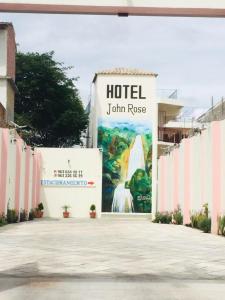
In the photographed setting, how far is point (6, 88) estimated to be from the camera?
3716 centimetres

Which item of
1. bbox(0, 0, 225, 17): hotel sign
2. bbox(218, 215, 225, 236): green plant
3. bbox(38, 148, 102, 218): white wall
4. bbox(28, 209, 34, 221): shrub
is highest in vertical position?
bbox(0, 0, 225, 17): hotel sign

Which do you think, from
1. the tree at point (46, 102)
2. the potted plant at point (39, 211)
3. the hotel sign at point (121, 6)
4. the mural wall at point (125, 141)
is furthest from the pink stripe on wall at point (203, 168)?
the tree at point (46, 102)

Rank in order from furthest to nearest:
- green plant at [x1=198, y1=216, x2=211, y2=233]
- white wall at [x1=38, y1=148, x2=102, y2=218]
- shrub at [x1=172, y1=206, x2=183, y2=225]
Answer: white wall at [x1=38, y1=148, x2=102, y2=218], shrub at [x1=172, y1=206, x2=183, y2=225], green plant at [x1=198, y1=216, x2=211, y2=233]

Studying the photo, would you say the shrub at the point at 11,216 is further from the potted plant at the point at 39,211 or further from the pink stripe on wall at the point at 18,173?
the potted plant at the point at 39,211

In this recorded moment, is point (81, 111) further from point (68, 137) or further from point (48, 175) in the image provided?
point (48, 175)

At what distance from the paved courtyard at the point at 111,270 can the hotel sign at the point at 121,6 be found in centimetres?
422

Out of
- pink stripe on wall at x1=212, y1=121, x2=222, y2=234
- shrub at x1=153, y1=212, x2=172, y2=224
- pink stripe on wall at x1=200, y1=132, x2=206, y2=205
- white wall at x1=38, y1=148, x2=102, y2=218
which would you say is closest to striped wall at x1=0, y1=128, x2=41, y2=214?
white wall at x1=38, y1=148, x2=102, y2=218

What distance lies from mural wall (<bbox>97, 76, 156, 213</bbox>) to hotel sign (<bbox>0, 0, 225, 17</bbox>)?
33.3m

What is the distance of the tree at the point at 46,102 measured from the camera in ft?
163

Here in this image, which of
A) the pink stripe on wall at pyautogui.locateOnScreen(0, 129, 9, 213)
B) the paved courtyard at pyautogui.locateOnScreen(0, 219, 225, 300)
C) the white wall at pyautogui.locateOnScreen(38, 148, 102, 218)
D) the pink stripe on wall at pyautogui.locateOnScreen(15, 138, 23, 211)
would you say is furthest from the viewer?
the white wall at pyautogui.locateOnScreen(38, 148, 102, 218)

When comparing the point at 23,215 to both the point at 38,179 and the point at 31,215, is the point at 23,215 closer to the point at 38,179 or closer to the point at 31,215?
the point at 31,215

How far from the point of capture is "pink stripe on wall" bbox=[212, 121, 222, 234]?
70.1 ft

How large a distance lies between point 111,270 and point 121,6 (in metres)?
4.55

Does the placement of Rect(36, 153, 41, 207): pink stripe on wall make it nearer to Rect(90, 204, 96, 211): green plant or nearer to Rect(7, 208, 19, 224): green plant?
Rect(90, 204, 96, 211): green plant
